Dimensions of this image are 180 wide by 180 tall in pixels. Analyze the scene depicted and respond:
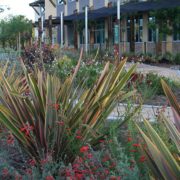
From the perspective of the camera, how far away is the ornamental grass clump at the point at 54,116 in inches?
166

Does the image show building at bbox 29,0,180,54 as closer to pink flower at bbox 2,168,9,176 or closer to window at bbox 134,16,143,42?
window at bbox 134,16,143,42

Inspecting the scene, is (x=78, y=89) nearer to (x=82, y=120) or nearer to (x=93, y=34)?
(x=82, y=120)

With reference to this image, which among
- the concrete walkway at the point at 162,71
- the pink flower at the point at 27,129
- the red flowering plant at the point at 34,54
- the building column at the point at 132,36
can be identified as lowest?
the concrete walkway at the point at 162,71

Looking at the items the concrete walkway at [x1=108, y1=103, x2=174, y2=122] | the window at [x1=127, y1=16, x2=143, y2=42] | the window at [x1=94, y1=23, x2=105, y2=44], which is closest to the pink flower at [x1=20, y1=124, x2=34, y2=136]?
the concrete walkway at [x1=108, y1=103, x2=174, y2=122]

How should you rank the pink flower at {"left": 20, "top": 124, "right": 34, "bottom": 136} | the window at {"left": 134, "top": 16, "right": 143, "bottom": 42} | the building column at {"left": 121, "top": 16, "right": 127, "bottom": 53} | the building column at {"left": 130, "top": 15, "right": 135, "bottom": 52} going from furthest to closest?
the building column at {"left": 121, "top": 16, "right": 127, "bottom": 53} < the window at {"left": 134, "top": 16, "right": 143, "bottom": 42} < the building column at {"left": 130, "top": 15, "right": 135, "bottom": 52} < the pink flower at {"left": 20, "top": 124, "right": 34, "bottom": 136}

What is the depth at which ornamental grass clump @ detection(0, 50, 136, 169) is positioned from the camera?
4.21 meters

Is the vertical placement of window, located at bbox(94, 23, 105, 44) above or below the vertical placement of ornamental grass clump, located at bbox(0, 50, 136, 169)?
above

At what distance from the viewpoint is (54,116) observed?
423 centimetres

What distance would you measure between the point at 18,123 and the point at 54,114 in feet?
1.18

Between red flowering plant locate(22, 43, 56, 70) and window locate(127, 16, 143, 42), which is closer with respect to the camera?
red flowering plant locate(22, 43, 56, 70)

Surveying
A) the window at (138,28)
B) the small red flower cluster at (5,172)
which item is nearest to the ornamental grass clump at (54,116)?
the small red flower cluster at (5,172)

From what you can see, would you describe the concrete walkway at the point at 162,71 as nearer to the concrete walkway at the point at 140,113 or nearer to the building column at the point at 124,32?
the concrete walkway at the point at 140,113

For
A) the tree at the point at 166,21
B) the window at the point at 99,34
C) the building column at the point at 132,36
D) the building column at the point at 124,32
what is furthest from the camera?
the window at the point at 99,34

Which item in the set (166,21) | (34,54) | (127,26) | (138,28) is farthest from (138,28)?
(34,54)
